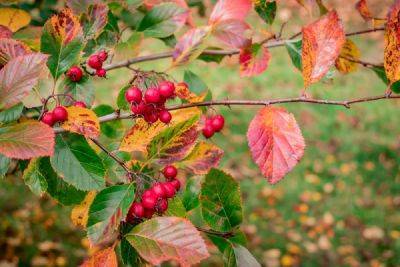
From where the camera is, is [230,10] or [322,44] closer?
[322,44]

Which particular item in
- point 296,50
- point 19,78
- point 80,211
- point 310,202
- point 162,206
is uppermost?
point 19,78

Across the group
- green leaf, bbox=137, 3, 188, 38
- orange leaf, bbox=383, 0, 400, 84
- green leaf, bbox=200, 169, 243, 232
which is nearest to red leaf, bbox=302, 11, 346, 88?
orange leaf, bbox=383, 0, 400, 84

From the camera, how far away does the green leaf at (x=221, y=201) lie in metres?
0.89

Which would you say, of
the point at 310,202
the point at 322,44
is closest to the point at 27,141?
the point at 322,44

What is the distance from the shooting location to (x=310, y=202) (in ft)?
12.4

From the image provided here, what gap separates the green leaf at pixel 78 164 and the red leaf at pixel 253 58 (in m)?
0.53

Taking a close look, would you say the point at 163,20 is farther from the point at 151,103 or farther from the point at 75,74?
the point at 151,103

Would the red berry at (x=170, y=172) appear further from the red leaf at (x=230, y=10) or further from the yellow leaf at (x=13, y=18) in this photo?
the yellow leaf at (x=13, y=18)

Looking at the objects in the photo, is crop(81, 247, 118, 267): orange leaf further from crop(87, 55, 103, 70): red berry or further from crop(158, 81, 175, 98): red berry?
crop(87, 55, 103, 70): red berry

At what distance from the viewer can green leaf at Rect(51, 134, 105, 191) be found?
88cm

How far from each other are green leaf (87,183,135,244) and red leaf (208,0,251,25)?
580 mm

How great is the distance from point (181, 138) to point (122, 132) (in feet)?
1.54

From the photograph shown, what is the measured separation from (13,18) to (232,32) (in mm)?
604

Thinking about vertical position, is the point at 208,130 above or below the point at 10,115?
below
